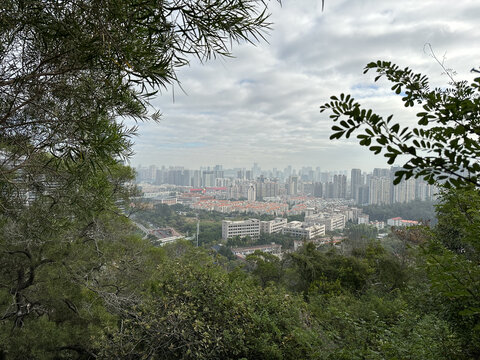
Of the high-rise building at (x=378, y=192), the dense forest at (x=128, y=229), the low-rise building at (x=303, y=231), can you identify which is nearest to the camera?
the dense forest at (x=128, y=229)

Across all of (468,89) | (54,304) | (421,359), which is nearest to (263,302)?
(421,359)

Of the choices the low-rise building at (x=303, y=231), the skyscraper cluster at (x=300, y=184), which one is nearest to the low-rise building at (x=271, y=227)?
the low-rise building at (x=303, y=231)

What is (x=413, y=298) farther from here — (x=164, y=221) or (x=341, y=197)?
(x=341, y=197)

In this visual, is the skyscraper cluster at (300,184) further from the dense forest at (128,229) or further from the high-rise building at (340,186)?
the dense forest at (128,229)

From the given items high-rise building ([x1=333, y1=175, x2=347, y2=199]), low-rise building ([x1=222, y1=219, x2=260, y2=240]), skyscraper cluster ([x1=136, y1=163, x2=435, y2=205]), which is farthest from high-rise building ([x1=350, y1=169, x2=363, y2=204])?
low-rise building ([x1=222, y1=219, x2=260, y2=240])

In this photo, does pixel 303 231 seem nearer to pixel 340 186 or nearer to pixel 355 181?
pixel 355 181

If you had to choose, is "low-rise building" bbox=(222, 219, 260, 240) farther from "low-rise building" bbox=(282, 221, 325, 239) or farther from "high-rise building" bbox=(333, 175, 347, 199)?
"high-rise building" bbox=(333, 175, 347, 199)

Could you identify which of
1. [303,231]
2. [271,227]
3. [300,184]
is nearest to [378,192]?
[300,184]
